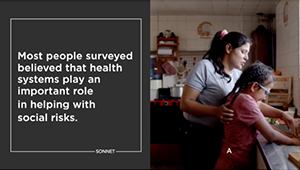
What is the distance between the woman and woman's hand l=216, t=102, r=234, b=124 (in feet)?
0.14

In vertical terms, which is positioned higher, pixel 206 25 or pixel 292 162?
pixel 206 25

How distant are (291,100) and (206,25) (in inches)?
71.0

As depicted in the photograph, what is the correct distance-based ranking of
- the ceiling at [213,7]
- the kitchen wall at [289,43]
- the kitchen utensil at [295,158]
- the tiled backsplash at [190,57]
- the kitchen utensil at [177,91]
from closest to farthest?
the kitchen utensil at [295,158], the kitchen wall at [289,43], the ceiling at [213,7], the kitchen utensil at [177,91], the tiled backsplash at [190,57]

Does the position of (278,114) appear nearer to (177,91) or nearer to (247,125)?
(247,125)

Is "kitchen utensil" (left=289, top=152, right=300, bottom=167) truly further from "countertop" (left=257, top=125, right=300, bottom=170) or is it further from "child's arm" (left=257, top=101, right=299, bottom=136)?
"child's arm" (left=257, top=101, right=299, bottom=136)

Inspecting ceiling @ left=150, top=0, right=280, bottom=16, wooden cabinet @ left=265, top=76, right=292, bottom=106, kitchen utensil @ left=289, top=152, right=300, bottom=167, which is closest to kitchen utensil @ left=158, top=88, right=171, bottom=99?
ceiling @ left=150, top=0, right=280, bottom=16

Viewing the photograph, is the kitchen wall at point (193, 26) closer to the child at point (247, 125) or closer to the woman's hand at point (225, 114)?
the child at point (247, 125)

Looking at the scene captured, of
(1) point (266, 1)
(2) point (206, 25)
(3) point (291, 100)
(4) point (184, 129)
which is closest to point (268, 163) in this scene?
(4) point (184, 129)

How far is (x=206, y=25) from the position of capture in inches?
166

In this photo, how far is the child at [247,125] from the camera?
1223mm

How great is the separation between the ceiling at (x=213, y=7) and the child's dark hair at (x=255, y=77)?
236 centimetres

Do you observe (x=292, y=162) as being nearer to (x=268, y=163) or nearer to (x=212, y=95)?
(x=268, y=163)

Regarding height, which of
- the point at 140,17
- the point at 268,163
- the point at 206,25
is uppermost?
the point at 206,25

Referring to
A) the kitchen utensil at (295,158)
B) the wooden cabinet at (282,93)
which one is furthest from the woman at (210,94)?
the wooden cabinet at (282,93)
